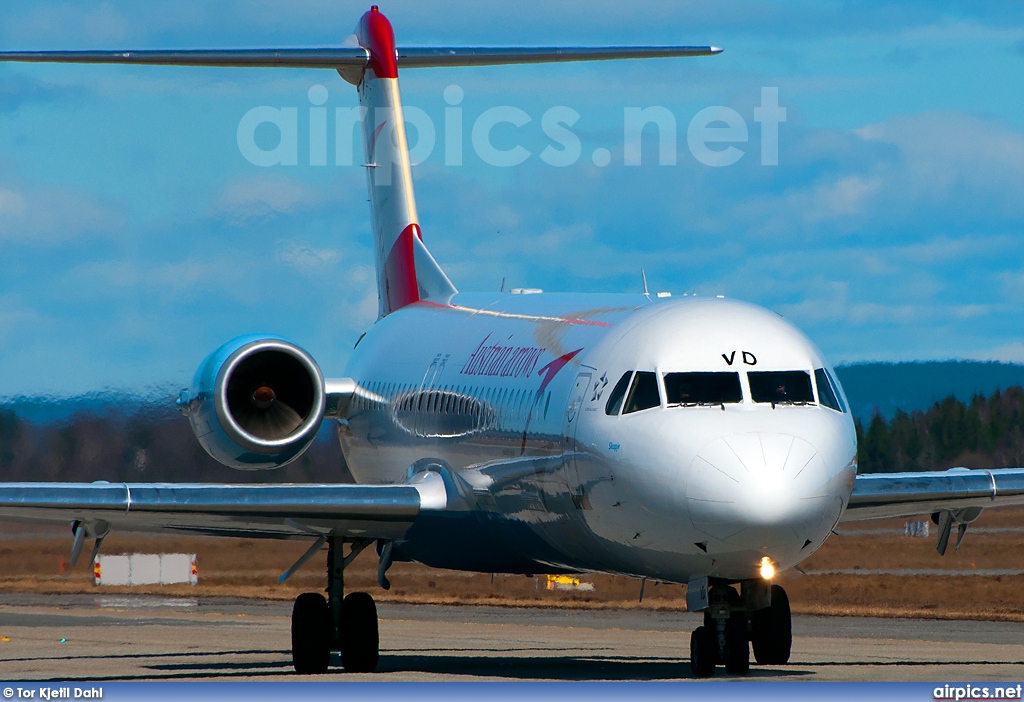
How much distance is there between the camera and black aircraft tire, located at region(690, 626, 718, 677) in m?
17.0

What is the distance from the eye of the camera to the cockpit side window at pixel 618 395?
16625 millimetres

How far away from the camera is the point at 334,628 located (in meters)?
21.7

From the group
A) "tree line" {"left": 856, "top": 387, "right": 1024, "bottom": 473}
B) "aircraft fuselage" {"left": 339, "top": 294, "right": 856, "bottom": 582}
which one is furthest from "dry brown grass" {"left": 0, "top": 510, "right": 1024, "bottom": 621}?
"aircraft fuselage" {"left": 339, "top": 294, "right": 856, "bottom": 582}

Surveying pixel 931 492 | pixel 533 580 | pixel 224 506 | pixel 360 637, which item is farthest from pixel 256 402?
pixel 533 580

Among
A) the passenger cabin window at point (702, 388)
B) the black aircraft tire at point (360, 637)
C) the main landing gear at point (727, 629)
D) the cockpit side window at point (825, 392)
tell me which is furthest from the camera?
the black aircraft tire at point (360, 637)

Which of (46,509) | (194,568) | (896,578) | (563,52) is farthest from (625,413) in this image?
(194,568)

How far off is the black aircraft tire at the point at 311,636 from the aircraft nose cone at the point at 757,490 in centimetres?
727

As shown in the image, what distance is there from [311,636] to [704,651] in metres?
5.95

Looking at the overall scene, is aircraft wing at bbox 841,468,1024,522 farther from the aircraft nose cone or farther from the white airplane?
the aircraft nose cone

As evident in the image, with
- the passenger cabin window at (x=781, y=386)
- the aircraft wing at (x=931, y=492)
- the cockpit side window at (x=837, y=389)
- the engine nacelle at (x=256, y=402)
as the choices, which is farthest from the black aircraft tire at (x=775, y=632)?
the engine nacelle at (x=256, y=402)

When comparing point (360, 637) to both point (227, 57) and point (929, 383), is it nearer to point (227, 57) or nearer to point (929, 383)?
point (227, 57)

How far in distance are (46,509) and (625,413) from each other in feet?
20.4

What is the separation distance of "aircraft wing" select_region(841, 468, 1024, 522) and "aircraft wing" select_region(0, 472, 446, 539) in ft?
15.5

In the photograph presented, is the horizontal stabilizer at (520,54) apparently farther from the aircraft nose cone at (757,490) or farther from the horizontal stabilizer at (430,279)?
the aircraft nose cone at (757,490)
